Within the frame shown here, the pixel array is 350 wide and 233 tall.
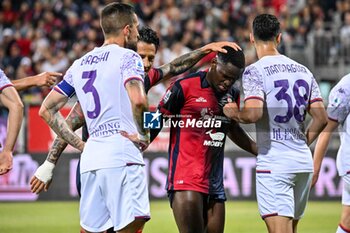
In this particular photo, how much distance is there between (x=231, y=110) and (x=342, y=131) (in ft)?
5.13

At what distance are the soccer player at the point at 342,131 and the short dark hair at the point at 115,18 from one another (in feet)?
8.12

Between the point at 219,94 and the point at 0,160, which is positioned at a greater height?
the point at 219,94

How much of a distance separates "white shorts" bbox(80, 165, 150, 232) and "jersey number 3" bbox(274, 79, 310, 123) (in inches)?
59.0

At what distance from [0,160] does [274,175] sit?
262 centimetres

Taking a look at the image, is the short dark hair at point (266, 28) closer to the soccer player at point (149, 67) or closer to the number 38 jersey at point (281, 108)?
the number 38 jersey at point (281, 108)

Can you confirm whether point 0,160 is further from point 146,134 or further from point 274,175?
point 274,175

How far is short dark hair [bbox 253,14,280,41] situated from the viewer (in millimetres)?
6926

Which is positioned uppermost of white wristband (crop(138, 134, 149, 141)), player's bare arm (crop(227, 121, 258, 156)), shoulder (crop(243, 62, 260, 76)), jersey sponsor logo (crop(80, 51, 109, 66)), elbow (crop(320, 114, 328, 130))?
jersey sponsor logo (crop(80, 51, 109, 66))

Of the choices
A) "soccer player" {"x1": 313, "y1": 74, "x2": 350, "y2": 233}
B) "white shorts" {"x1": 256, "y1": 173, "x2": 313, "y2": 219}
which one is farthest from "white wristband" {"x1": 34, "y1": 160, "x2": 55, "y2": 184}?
"soccer player" {"x1": 313, "y1": 74, "x2": 350, "y2": 233}

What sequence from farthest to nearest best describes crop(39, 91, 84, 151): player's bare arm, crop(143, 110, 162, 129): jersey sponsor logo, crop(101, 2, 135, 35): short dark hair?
crop(39, 91, 84, 151): player's bare arm
crop(101, 2, 135, 35): short dark hair
crop(143, 110, 162, 129): jersey sponsor logo

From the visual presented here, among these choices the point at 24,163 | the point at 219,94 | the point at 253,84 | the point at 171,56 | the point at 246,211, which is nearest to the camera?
the point at 253,84

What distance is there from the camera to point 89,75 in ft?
20.5

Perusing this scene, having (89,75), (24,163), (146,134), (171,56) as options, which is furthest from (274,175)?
(171,56)

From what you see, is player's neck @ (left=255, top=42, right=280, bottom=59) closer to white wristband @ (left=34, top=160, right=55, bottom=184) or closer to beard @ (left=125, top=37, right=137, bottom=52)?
beard @ (left=125, top=37, right=137, bottom=52)
